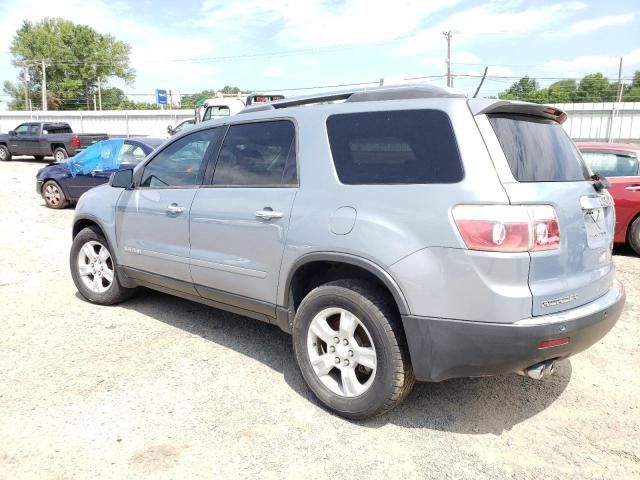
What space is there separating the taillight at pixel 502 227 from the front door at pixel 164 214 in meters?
2.24

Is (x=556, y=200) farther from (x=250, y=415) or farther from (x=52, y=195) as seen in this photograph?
(x=52, y=195)

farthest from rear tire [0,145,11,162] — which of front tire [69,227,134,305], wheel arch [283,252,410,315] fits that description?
wheel arch [283,252,410,315]

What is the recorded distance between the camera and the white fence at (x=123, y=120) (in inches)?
1221

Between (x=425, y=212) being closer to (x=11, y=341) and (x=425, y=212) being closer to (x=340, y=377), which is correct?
(x=340, y=377)

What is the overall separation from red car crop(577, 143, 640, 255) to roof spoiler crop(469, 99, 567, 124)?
447cm

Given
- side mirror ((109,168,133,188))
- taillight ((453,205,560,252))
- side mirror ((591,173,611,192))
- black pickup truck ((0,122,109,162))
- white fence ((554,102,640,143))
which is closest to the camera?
taillight ((453,205,560,252))

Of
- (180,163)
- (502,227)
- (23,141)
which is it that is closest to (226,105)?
(23,141)

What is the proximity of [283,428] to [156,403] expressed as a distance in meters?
0.87

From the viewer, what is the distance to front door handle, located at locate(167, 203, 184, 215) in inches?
157

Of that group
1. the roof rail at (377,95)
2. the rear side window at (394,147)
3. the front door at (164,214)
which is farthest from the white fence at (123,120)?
the rear side window at (394,147)

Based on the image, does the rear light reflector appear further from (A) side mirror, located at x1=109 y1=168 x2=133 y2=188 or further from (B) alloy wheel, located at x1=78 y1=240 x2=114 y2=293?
(B) alloy wheel, located at x1=78 y1=240 x2=114 y2=293

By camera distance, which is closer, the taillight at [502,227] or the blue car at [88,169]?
the taillight at [502,227]

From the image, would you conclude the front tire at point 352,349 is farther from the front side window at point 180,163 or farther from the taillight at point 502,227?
the front side window at point 180,163

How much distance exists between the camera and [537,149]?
2.83 meters
